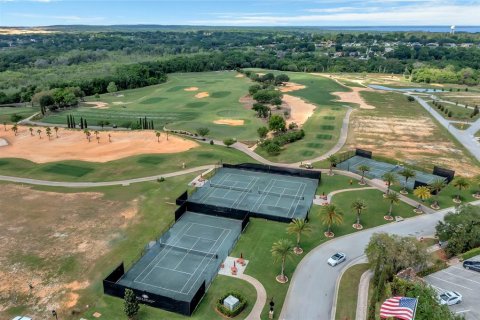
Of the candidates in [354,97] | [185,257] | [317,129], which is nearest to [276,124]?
[317,129]

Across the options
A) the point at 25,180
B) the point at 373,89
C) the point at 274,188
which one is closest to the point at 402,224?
the point at 274,188

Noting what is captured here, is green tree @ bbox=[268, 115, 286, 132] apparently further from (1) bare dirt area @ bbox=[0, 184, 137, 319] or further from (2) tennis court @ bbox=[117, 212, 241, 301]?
(1) bare dirt area @ bbox=[0, 184, 137, 319]

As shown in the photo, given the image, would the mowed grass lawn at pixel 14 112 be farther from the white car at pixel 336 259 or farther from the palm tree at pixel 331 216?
the white car at pixel 336 259

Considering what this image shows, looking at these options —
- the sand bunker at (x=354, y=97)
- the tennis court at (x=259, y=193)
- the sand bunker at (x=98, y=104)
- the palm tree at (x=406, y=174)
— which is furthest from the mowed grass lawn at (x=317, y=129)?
the sand bunker at (x=98, y=104)

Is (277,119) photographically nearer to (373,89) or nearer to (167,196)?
(167,196)

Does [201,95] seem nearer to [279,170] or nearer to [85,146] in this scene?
[85,146]

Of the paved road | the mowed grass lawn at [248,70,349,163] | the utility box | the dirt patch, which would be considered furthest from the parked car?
the dirt patch
